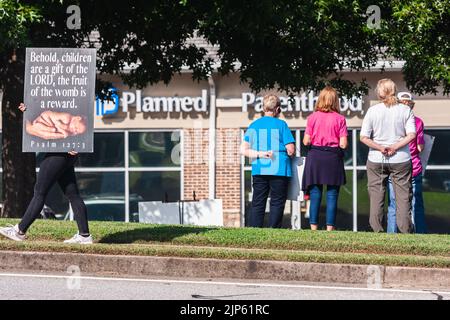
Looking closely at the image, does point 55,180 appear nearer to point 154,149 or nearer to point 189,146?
point 189,146

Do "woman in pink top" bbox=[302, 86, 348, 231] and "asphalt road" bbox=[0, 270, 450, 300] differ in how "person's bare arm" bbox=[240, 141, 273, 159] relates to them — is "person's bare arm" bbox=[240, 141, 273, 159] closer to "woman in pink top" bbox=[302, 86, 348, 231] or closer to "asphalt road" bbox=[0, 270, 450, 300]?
"woman in pink top" bbox=[302, 86, 348, 231]

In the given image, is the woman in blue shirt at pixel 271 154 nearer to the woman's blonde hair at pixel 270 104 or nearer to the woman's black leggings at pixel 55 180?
the woman's blonde hair at pixel 270 104

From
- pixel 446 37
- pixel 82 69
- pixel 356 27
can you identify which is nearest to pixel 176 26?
pixel 356 27

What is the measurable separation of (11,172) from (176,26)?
11.3 feet

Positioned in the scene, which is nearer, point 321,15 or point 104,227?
point 104,227

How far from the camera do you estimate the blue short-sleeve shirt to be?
42.7 feet

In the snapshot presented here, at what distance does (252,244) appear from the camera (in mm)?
11625

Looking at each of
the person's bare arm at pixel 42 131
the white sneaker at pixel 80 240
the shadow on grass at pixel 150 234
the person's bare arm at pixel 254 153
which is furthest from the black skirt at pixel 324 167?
the person's bare arm at pixel 42 131

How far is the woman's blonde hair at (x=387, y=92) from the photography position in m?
12.7

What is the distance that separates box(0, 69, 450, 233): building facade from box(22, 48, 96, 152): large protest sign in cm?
1320

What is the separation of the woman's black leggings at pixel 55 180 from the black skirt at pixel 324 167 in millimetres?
2842

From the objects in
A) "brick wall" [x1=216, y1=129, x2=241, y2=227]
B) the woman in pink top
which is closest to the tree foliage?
the woman in pink top
